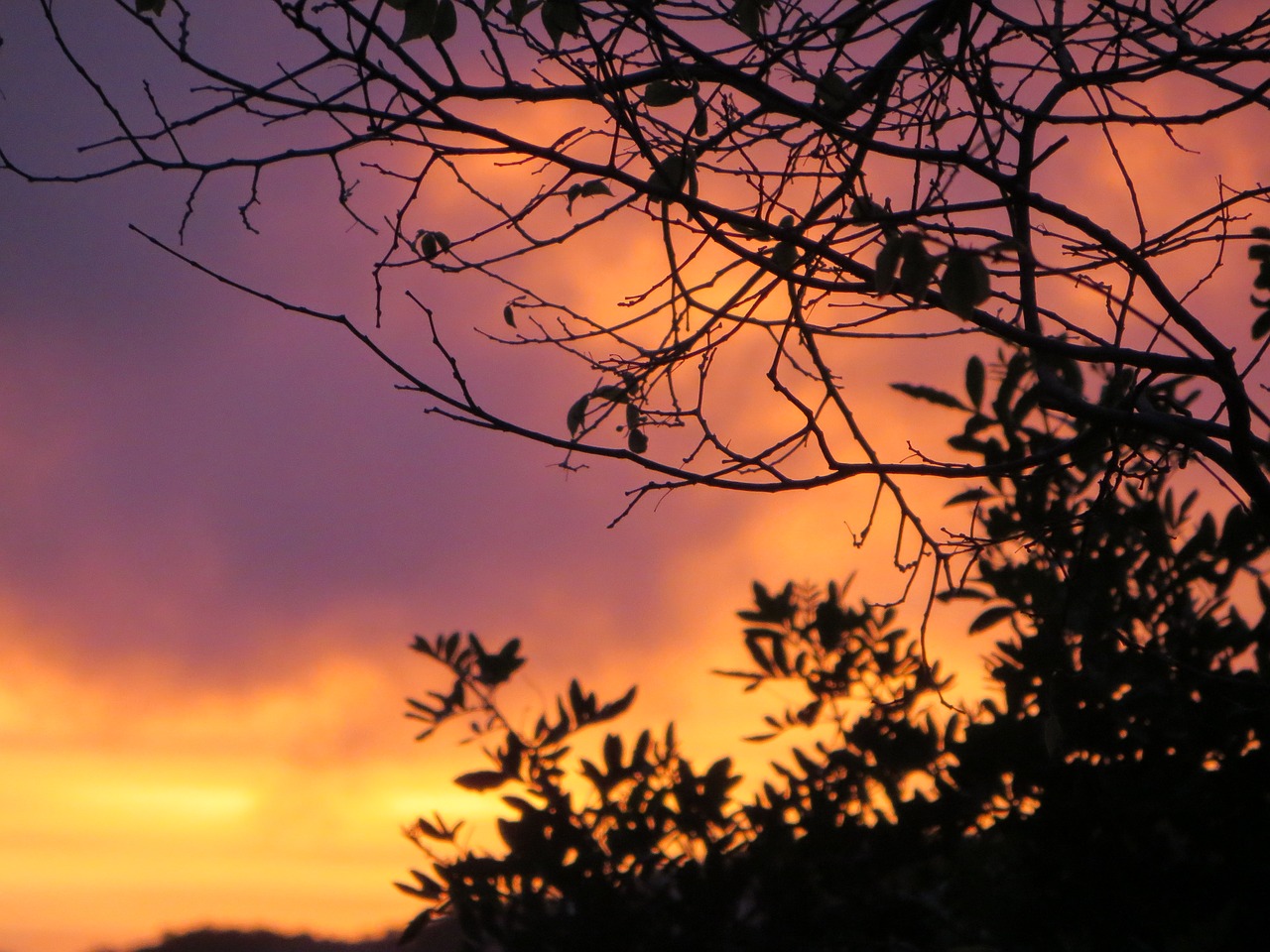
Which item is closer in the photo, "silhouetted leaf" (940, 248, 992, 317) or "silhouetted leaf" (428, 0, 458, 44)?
"silhouetted leaf" (940, 248, 992, 317)

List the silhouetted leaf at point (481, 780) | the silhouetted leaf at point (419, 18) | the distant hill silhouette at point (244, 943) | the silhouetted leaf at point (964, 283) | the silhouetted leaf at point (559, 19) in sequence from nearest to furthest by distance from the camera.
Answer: the silhouetted leaf at point (964, 283) < the silhouetted leaf at point (419, 18) < the silhouetted leaf at point (559, 19) < the silhouetted leaf at point (481, 780) < the distant hill silhouette at point (244, 943)

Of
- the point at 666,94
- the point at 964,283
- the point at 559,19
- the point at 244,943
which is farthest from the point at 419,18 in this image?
the point at 244,943

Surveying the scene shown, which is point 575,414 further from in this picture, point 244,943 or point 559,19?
point 244,943

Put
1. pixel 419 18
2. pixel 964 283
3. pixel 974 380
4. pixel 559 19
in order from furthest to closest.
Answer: pixel 974 380
pixel 559 19
pixel 419 18
pixel 964 283

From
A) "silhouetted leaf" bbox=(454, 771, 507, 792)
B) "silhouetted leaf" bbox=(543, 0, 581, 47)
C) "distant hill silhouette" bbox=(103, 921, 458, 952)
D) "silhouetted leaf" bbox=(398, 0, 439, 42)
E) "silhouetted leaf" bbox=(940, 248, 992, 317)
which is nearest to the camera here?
"silhouetted leaf" bbox=(940, 248, 992, 317)

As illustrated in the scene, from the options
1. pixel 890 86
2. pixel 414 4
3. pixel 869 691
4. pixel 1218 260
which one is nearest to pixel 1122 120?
pixel 1218 260

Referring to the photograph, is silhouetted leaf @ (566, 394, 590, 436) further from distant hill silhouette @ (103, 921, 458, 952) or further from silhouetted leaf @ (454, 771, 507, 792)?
distant hill silhouette @ (103, 921, 458, 952)

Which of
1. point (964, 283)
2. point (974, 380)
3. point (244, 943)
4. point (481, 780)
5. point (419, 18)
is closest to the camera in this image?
point (964, 283)

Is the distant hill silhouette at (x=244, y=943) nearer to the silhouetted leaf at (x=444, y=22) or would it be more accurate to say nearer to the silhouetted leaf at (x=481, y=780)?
the silhouetted leaf at (x=481, y=780)

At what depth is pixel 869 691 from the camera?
15.8 ft

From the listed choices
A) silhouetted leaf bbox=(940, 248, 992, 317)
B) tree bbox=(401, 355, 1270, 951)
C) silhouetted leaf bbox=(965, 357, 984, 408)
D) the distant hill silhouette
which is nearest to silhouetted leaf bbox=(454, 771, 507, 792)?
tree bbox=(401, 355, 1270, 951)

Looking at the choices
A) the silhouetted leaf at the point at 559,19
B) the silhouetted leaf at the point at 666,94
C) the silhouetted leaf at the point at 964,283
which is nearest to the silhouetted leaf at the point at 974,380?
the silhouetted leaf at the point at 666,94

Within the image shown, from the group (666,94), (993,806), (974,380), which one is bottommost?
(993,806)

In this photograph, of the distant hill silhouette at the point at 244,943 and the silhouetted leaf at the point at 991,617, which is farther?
the distant hill silhouette at the point at 244,943
